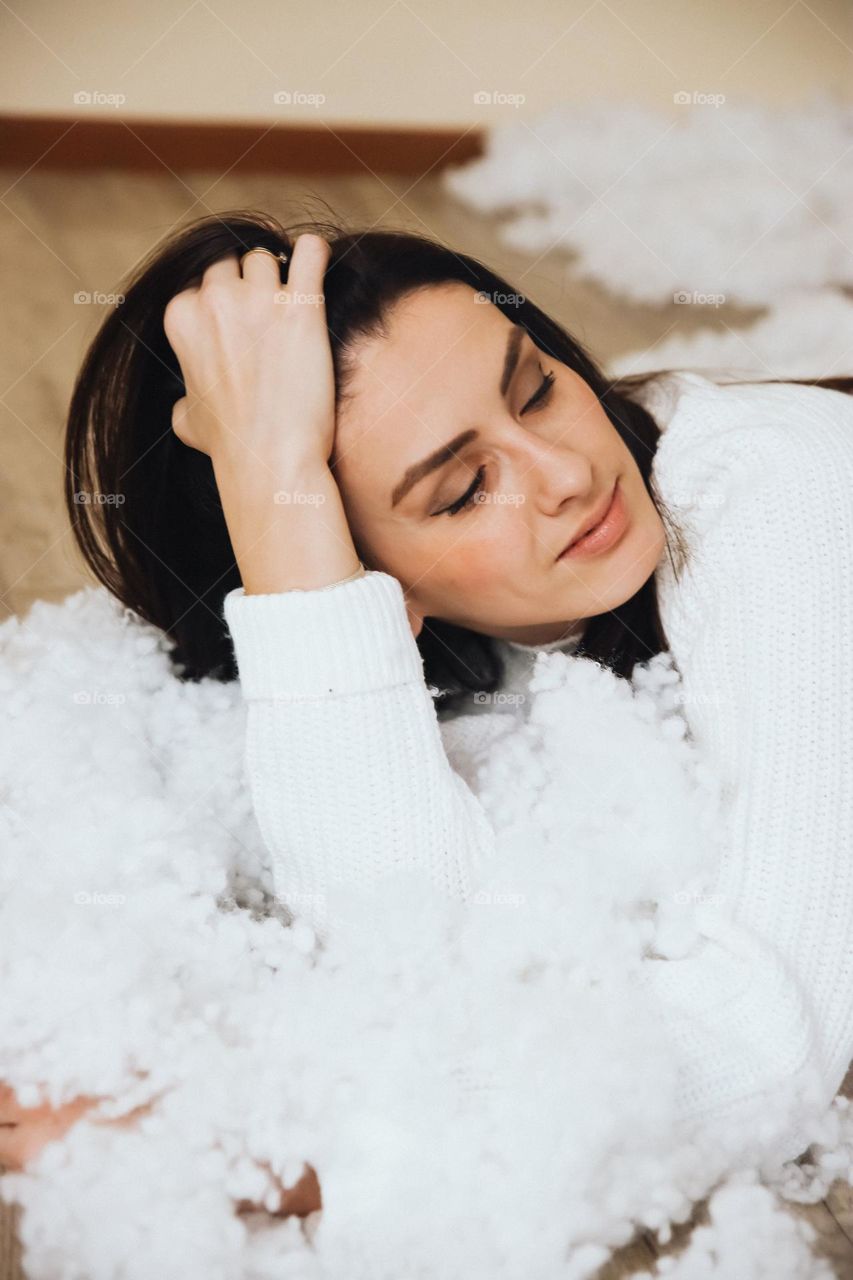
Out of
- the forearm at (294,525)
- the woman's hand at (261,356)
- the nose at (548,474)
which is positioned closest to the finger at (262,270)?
the woman's hand at (261,356)

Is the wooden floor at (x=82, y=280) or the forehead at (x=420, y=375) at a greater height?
the forehead at (x=420, y=375)

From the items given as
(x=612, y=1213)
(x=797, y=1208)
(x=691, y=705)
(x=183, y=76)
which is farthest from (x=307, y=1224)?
(x=183, y=76)

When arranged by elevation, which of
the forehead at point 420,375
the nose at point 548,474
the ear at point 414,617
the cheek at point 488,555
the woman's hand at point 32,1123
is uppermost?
the forehead at point 420,375

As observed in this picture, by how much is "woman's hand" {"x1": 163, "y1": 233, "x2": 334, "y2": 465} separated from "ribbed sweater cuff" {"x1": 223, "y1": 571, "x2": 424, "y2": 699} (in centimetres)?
13

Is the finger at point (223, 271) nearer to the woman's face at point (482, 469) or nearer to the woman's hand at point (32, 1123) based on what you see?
the woman's face at point (482, 469)

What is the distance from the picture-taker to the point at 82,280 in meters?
1.81

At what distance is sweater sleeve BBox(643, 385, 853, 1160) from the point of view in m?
0.78

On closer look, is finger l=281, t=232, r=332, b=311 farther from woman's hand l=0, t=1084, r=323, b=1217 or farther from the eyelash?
woman's hand l=0, t=1084, r=323, b=1217

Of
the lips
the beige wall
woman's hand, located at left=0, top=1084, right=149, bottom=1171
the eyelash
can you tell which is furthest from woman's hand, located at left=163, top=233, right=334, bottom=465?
the beige wall

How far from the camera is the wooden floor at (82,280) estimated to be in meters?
1.66

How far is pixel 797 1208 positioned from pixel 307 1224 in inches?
13.7

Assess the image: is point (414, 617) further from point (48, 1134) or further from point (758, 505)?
point (48, 1134)

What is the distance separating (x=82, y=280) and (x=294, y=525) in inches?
44.9

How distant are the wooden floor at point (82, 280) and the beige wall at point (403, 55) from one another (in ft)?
0.50
